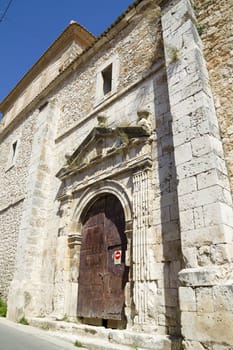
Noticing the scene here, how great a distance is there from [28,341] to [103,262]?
1.61 metres

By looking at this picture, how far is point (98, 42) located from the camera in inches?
277

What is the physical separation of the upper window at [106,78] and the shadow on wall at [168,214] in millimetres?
1720

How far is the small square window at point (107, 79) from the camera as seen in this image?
6.75 m

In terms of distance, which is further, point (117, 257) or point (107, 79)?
point (107, 79)

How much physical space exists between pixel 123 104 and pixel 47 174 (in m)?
2.90

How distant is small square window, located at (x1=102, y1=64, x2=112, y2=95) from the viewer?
22.1ft

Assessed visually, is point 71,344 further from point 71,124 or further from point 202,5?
point 202,5

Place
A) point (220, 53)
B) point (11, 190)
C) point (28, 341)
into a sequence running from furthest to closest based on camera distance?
point (11, 190) < point (220, 53) < point (28, 341)

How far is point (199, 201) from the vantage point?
3.25m

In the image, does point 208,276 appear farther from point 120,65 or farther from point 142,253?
point 120,65

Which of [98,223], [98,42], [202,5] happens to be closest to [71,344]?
[98,223]

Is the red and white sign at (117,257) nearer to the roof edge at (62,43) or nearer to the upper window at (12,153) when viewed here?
the upper window at (12,153)

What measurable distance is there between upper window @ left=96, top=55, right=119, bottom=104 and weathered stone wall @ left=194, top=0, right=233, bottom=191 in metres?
2.13

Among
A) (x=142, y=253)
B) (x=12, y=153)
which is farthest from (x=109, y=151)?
(x=12, y=153)
